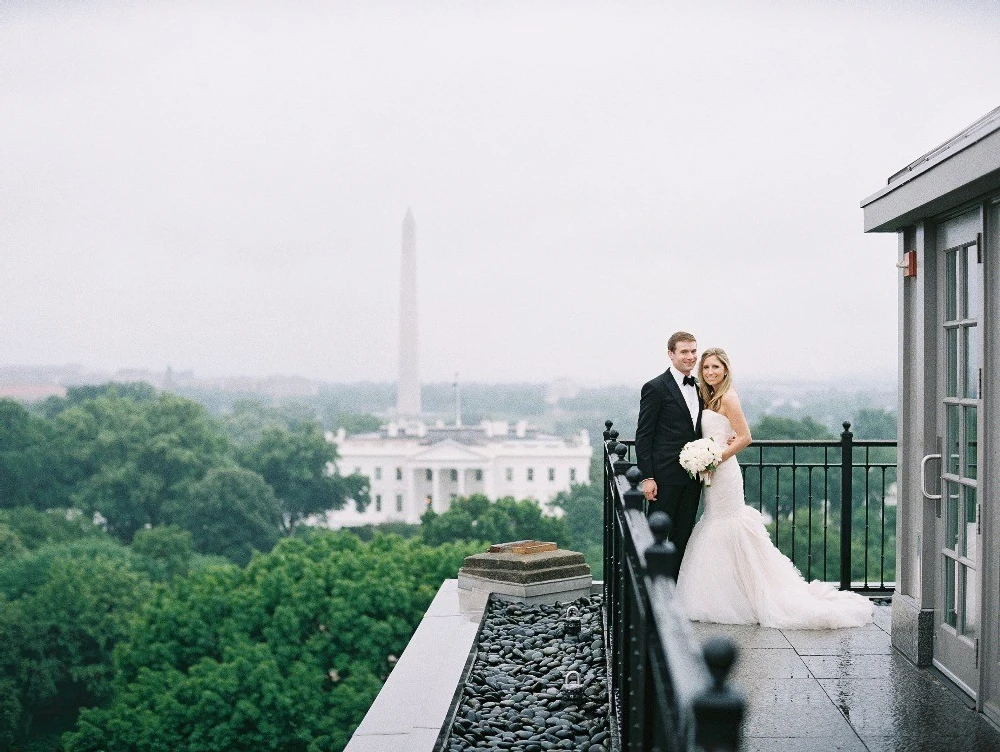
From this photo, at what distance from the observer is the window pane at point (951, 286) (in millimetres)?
5770

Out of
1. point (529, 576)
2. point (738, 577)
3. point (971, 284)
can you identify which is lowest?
point (529, 576)

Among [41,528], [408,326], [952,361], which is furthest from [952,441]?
[408,326]

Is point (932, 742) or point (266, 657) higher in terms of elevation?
point (932, 742)

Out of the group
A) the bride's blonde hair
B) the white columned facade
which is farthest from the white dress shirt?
the white columned facade

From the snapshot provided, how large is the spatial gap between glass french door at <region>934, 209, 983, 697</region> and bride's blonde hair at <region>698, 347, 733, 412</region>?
156 cm

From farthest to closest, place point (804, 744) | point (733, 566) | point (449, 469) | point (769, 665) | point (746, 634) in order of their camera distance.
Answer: point (449, 469) < point (733, 566) < point (746, 634) < point (769, 665) < point (804, 744)

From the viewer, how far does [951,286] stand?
582 centimetres

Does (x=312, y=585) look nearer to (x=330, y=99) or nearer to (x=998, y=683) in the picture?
(x=998, y=683)

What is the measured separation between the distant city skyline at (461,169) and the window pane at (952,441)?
361ft

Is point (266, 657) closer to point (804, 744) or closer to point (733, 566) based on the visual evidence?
point (733, 566)

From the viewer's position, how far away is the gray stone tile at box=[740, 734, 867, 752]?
15.5 feet

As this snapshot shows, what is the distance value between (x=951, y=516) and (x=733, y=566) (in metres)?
1.71

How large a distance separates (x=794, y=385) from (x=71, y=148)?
86.5 meters

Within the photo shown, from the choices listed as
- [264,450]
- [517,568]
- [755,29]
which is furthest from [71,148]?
[517,568]
